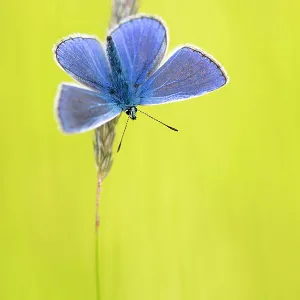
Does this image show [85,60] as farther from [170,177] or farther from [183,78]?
[170,177]

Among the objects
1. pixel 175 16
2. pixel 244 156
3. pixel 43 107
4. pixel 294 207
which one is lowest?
pixel 294 207

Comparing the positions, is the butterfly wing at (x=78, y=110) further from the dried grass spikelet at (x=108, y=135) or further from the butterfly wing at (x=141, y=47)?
the butterfly wing at (x=141, y=47)

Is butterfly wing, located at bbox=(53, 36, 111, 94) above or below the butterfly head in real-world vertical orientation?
above

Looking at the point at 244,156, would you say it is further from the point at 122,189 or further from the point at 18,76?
the point at 18,76

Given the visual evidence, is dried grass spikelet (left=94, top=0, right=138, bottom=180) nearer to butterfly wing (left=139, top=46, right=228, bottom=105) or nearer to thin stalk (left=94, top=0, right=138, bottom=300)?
thin stalk (left=94, top=0, right=138, bottom=300)

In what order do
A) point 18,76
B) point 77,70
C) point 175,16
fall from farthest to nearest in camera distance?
point 175,16 → point 18,76 → point 77,70

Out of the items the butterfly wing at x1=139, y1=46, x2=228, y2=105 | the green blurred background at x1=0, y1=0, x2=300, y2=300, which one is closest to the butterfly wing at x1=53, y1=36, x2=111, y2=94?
the butterfly wing at x1=139, y1=46, x2=228, y2=105

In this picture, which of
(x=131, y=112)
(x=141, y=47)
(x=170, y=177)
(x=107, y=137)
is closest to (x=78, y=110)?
(x=107, y=137)

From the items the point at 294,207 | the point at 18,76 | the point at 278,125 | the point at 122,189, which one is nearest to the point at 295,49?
the point at 278,125
